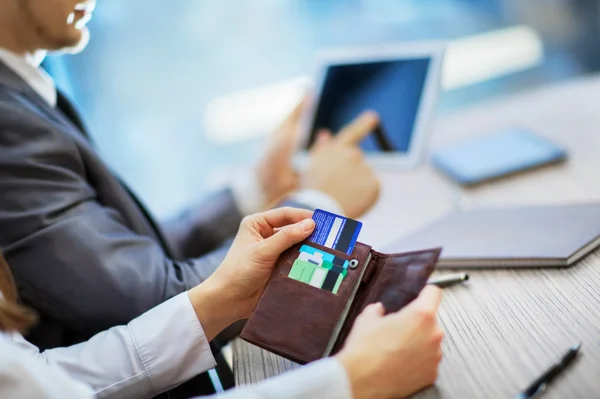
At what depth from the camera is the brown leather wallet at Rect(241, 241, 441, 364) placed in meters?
0.57

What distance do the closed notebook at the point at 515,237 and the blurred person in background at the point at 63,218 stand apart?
0.65 feet

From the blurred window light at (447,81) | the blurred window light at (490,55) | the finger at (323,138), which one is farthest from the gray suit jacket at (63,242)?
the blurred window light at (490,55)

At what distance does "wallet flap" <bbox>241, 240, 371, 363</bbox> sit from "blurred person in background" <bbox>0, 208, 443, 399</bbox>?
28 millimetres

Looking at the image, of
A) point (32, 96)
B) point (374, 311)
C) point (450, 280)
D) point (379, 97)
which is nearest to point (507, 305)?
point (450, 280)

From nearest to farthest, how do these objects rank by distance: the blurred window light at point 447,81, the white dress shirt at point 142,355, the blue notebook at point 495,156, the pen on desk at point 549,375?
1. the pen on desk at point 549,375
2. the white dress shirt at point 142,355
3. the blue notebook at point 495,156
4. the blurred window light at point 447,81

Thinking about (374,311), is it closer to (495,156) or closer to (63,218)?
(63,218)

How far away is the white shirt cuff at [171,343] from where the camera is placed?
2.17 ft

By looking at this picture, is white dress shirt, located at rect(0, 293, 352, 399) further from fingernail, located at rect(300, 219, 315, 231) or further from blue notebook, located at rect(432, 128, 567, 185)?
blue notebook, located at rect(432, 128, 567, 185)

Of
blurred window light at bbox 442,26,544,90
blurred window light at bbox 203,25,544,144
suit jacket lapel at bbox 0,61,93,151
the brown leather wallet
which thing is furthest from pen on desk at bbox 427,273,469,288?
blurred window light at bbox 442,26,544,90

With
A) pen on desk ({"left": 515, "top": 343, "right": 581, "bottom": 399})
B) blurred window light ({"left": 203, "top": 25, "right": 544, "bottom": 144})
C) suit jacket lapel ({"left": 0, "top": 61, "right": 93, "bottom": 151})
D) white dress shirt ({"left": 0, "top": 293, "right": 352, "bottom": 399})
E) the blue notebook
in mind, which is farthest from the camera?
blurred window light ({"left": 203, "top": 25, "right": 544, "bottom": 144})

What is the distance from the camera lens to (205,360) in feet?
2.22

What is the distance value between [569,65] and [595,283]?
47.1 inches

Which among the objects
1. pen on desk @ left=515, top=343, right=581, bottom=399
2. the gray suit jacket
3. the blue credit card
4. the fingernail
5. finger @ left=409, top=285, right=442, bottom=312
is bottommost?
pen on desk @ left=515, top=343, right=581, bottom=399

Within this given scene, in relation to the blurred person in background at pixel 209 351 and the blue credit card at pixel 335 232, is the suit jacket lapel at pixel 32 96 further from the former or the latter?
the blue credit card at pixel 335 232
